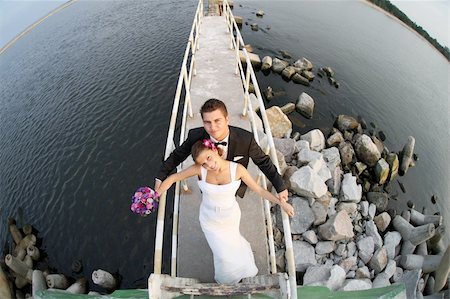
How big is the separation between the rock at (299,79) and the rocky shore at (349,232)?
6219 mm

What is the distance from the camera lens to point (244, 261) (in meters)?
4.11

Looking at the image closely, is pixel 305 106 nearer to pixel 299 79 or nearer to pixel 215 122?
pixel 299 79

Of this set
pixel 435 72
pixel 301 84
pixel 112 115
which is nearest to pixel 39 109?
pixel 112 115

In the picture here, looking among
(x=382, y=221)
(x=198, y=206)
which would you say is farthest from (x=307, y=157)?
(x=198, y=206)

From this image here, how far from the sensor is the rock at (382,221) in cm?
960

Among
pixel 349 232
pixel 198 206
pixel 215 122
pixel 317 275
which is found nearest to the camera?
pixel 215 122

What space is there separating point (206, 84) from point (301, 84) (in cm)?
904

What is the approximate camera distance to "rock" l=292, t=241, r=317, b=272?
783 cm

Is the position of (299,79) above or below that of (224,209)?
below

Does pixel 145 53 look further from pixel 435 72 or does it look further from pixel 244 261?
pixel 435 72

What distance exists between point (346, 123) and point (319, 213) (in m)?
6.60

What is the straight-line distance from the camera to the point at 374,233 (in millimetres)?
8898

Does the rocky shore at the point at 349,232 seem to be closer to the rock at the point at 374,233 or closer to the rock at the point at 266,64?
the rock at the point at 374,233

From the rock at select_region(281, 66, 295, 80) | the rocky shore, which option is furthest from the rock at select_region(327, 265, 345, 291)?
the rock at select_region(281, 66, 295, 80)
